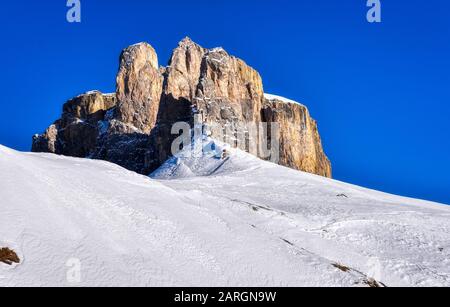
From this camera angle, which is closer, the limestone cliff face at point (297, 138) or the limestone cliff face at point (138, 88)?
the limestone cliff face at point (297, 138)

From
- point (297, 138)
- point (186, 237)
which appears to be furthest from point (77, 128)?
point (186, 237)

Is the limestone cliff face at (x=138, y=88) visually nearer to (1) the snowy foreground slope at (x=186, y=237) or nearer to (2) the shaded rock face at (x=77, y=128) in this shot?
(2) the shaded rock face at (x=77, y=128)

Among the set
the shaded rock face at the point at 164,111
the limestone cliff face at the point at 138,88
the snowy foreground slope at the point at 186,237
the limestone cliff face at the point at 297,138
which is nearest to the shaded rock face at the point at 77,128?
the shaded rock face at the point at 164,111

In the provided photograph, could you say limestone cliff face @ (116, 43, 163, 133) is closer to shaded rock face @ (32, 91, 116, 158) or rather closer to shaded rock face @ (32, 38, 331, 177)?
shaded rock face @ (32, 38, 331, 177)

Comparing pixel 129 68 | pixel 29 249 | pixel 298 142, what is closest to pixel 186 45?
pixel 129 68

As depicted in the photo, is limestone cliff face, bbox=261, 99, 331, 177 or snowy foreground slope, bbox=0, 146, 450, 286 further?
limestone cliff face, bbox=261, 99, 331, 177

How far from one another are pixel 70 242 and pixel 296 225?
17.8m

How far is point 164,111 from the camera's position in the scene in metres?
116

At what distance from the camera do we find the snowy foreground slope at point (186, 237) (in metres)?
18.1

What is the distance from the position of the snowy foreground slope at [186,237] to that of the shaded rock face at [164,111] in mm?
64739

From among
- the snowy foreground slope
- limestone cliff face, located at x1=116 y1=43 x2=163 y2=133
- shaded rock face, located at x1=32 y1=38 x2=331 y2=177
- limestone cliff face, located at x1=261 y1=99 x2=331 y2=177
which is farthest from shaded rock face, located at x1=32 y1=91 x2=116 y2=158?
the snowy foreground slope

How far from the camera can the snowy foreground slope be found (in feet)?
59.5

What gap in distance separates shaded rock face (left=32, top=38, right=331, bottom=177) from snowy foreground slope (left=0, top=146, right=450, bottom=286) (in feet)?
212

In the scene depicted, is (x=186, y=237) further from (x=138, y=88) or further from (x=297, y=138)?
(x=138, y=88)
